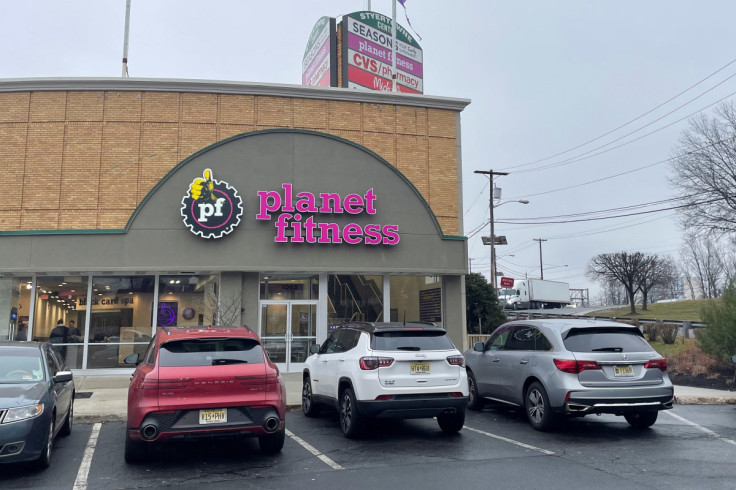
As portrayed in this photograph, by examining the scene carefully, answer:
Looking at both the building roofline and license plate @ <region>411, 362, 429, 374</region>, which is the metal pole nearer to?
the building roofline

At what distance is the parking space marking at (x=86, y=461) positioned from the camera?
20.0ft

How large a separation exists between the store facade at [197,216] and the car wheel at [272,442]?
930 centimetres

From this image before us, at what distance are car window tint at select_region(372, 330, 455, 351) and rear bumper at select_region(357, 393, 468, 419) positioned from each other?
69 centimetres

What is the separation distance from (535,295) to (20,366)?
4795 centimetres

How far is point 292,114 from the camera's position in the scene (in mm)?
17609

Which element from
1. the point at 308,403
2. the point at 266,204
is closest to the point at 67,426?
the point at 308,403

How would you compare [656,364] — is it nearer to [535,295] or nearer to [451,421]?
[451,421]

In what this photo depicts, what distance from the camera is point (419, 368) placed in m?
8.06

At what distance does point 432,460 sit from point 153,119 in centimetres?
1359

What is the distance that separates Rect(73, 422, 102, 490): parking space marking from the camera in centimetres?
609

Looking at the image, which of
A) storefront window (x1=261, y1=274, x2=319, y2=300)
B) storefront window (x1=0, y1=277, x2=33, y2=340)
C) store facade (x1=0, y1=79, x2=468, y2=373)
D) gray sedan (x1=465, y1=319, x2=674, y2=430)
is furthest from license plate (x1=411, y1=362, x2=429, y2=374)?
storefront window (x1=0, y1=277, x2=33, y2=340)

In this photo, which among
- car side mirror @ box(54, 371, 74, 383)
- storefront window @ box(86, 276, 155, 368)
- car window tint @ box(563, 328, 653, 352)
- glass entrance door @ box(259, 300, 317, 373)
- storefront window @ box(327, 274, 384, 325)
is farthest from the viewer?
storefront window @ box(327, 274, 384, 325)

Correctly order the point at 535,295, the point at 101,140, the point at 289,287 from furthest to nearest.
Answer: the point at 535,295
the point at 289,287
the point at 101,140

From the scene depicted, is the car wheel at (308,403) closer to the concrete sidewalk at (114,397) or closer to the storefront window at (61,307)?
the concrete sidewalk at (114,397)
